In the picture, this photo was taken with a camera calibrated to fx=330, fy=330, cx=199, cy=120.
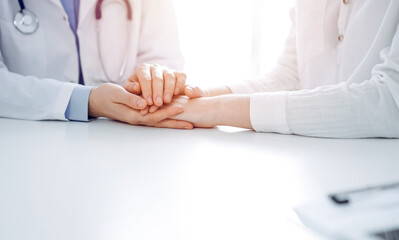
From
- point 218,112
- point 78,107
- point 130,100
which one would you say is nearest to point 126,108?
point 130,100

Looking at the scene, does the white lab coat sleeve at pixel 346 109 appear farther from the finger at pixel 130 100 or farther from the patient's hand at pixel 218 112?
the finger at pixel 130 100

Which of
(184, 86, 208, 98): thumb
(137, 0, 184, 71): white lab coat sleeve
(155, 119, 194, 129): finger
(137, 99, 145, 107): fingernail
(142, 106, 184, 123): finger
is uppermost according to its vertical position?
(137, 0, 184, 71): white lab coat sleeve

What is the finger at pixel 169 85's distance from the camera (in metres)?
0.84

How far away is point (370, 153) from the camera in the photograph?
0.57 meters

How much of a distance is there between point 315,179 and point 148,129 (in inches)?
18.4

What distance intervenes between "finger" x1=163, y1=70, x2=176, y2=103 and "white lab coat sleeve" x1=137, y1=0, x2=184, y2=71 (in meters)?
0.42

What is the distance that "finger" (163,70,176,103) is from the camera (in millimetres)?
844

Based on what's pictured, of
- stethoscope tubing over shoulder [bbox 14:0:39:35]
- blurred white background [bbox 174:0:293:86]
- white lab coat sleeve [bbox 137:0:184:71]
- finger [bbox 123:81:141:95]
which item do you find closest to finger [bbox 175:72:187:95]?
finger [bbox 123:81:141:95]

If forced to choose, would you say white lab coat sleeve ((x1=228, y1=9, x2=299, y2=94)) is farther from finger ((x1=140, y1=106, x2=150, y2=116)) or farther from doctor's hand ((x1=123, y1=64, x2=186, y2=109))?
finger ((x1=140, y1=106, x2=150, y2=116))

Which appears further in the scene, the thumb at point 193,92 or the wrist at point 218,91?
the wrist at point 218,91

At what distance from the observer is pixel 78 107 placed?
2.87ft

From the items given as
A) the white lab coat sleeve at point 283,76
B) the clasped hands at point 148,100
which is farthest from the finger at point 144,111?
the white lab coat sleeve at point 283,76

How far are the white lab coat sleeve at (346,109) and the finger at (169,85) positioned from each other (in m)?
0.24

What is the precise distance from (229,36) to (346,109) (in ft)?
6.36
